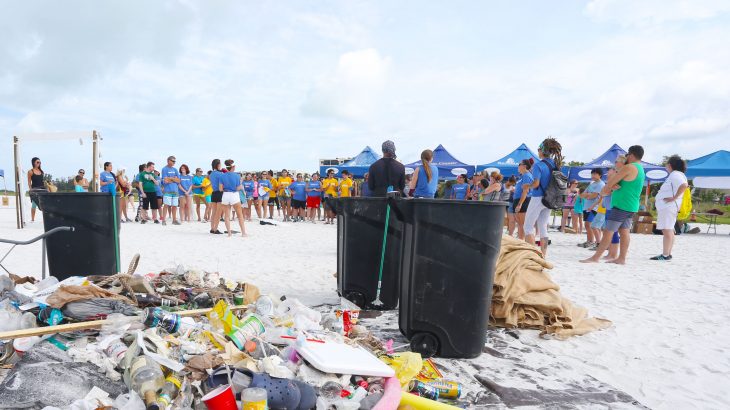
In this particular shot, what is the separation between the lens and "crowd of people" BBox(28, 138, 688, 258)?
657 cm

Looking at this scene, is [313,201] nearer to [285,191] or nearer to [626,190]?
[285,191]

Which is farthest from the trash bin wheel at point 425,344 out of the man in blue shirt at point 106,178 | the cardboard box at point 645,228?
the cardboard box at point 645,228

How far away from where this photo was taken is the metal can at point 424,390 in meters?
2.48

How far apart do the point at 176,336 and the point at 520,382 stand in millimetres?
2160

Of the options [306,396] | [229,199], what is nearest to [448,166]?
[229,199]

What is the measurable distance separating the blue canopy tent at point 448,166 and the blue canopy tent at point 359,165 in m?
1.83

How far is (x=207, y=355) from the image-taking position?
2375 mm

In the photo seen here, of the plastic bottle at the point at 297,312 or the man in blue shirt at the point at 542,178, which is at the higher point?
the man in blue shirt at the point at 542,178

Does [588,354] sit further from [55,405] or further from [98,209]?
[98,209]

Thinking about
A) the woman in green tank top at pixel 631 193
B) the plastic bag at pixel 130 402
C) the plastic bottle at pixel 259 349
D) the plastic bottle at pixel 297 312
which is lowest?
the plastic bag at pixel 130 402

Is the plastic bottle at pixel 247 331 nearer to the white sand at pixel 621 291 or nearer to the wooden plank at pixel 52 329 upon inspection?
the wooden plank at pixel 52 329

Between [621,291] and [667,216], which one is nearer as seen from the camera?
[621,291]

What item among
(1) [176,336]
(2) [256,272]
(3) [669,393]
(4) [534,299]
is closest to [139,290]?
(1) [176,336]

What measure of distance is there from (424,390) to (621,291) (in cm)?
408
